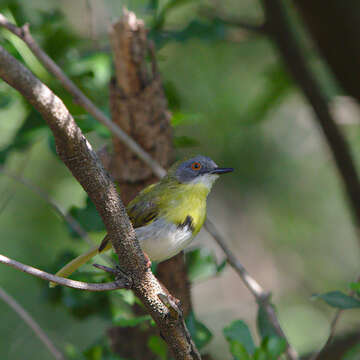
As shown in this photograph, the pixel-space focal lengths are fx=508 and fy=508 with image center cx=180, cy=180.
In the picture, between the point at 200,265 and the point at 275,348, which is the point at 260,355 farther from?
the point at 200,265

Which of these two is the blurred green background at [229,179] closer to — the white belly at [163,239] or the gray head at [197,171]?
the gray head at [197,171]

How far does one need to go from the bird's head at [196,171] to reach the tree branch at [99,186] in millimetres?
1103

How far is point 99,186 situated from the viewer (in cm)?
180

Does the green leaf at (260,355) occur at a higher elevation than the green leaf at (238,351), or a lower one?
lower

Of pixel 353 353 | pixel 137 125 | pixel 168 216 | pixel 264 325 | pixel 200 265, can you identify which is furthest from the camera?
pixel 200 265

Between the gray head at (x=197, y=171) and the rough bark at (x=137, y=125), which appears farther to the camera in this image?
the rough bark at (x=137, y=125)

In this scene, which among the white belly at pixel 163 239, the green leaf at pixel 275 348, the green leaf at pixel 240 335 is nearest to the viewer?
the green leaf at pixel 275 348

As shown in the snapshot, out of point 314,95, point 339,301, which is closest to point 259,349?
point 339,301

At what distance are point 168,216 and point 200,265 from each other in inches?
31.3

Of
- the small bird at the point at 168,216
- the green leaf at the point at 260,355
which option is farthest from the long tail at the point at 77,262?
the green leaf at the point at 260,355

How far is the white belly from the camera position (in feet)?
9.17

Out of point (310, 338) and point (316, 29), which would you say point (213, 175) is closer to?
point (316, 29)

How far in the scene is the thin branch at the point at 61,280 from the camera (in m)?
1.74

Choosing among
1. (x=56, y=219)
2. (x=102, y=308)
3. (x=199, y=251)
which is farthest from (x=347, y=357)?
(x=56, y=219)
